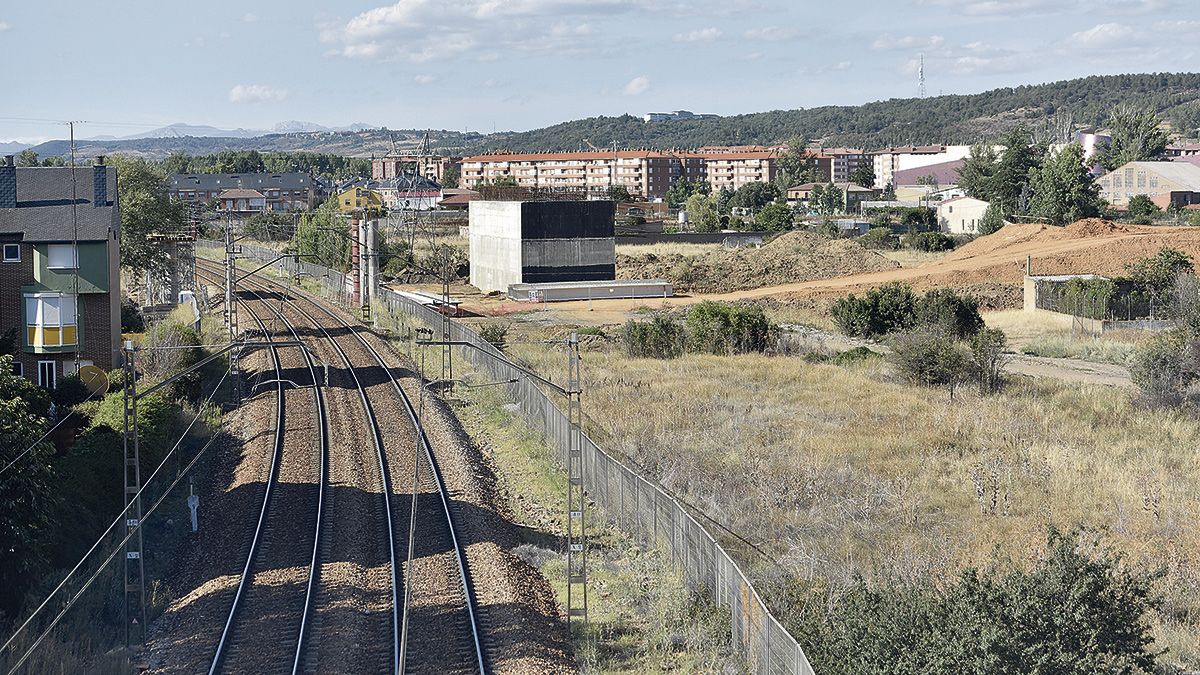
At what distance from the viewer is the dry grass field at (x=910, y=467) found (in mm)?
18375

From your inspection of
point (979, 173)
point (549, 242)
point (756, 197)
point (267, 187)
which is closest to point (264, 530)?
point (549, 242)

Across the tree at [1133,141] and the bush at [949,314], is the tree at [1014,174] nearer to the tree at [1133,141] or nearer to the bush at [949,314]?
the tree at [1133,141]

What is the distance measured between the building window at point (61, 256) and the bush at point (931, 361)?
24406 millimetres

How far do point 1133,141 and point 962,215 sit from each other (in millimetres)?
45831

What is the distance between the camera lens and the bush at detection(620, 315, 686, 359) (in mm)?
44062

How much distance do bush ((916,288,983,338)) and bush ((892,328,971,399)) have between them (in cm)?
679

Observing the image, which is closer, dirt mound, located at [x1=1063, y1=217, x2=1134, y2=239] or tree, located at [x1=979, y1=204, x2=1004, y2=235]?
dirt mound, located at [x1=1063, y1=217, x2=1134, y2=239]

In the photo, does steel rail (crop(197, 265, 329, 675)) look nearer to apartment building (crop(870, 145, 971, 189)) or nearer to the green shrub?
the green shrub

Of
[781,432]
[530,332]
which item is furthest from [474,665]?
[530,332]

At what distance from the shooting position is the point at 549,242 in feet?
219

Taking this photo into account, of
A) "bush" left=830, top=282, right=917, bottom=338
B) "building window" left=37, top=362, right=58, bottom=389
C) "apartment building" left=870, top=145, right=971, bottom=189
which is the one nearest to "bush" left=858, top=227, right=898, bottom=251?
"bush" left=830, top=282, right=917, bottom=338

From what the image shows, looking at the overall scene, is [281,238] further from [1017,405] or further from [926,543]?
[926,543]

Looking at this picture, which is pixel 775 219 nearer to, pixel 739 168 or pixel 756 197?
pixel 756 197

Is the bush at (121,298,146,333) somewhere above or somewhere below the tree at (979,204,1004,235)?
below
